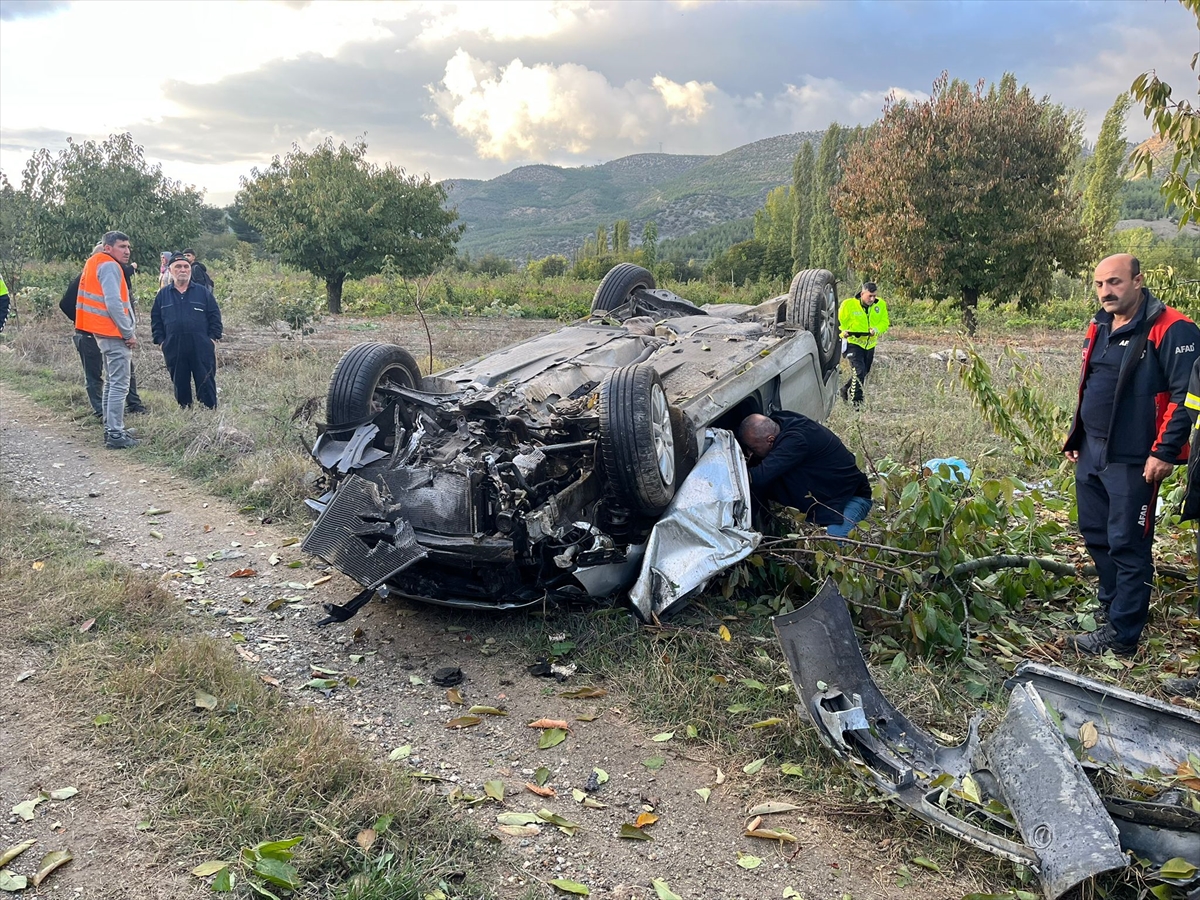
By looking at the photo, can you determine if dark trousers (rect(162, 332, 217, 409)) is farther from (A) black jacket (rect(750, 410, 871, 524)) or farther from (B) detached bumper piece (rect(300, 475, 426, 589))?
(A) black jacket (rect(750, 410, 871, 524))

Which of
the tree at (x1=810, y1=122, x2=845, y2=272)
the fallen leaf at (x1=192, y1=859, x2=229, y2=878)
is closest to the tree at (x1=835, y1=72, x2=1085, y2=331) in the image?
the tree at (x1=810, y1=122, x2=845, y2=272)

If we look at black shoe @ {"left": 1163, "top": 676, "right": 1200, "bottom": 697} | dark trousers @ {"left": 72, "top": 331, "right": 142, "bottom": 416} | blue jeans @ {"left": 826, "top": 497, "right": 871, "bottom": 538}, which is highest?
dark trousers @ {"left": 72, "top": 331, "right": 142, "bottom": 416}

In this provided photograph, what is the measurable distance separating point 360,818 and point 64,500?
472 centimetres

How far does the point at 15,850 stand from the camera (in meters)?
2.63

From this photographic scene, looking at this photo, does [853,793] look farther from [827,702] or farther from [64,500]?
[64,500]

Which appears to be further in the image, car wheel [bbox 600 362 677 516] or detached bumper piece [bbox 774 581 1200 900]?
car wheel [bbox 600 362 677 516]

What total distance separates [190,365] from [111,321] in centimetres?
109

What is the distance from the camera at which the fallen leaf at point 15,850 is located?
2.59 metres

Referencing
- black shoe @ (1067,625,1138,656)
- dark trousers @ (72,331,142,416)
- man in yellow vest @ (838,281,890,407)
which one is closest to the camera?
black shoe @ (1067,625,1138,656)

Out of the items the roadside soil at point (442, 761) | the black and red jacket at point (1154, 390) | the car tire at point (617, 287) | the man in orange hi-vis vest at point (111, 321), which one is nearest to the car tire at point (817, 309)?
the car tire at point (617, 287)

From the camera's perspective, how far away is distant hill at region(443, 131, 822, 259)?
103 metres

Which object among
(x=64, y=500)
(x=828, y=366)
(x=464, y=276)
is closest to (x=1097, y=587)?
(x=828, y=366)

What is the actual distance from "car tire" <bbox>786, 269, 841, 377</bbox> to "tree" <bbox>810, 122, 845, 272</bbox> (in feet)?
99.3

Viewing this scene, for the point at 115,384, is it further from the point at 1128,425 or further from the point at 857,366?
the point at 857,366
